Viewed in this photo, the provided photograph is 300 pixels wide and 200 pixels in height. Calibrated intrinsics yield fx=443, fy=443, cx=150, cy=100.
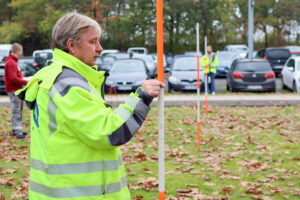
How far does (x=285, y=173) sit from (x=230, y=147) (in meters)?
1.74

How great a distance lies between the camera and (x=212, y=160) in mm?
6840

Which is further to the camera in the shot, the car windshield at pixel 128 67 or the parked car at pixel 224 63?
the parked car at pixel 224 63

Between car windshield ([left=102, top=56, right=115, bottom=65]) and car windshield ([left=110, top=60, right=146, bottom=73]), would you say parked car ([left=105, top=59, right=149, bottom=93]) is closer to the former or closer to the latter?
car windshield ([left=110, top=60, right=146, bottom=73])

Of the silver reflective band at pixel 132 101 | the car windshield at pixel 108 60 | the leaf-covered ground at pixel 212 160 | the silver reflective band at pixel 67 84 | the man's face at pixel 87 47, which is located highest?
the man's face at pixel 87 47

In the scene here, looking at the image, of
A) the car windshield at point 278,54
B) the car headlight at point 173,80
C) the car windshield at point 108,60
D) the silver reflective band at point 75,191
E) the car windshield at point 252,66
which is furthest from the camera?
the car windshield at point 108,60

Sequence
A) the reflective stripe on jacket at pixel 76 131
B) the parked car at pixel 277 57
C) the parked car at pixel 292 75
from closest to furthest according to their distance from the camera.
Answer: the reflective stripe on jacket at pixel 76 131 < the parked car at pixel 292 75 < the parked car at pixel 277 57

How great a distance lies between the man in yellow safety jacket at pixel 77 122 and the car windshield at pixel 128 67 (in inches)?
601

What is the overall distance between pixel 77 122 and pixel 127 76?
14.8m

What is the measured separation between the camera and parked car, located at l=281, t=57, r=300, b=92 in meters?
16.6

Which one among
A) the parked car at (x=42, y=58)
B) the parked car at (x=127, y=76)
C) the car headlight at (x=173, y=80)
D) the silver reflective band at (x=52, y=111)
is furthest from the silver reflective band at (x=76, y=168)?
the parked car at (x=42, y=58)

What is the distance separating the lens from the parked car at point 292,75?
1664 cm

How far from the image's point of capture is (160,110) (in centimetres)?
→ 238

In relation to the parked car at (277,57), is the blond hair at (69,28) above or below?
above

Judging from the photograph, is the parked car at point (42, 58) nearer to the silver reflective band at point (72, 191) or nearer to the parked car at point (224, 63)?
the parked car at point (224, 63)
